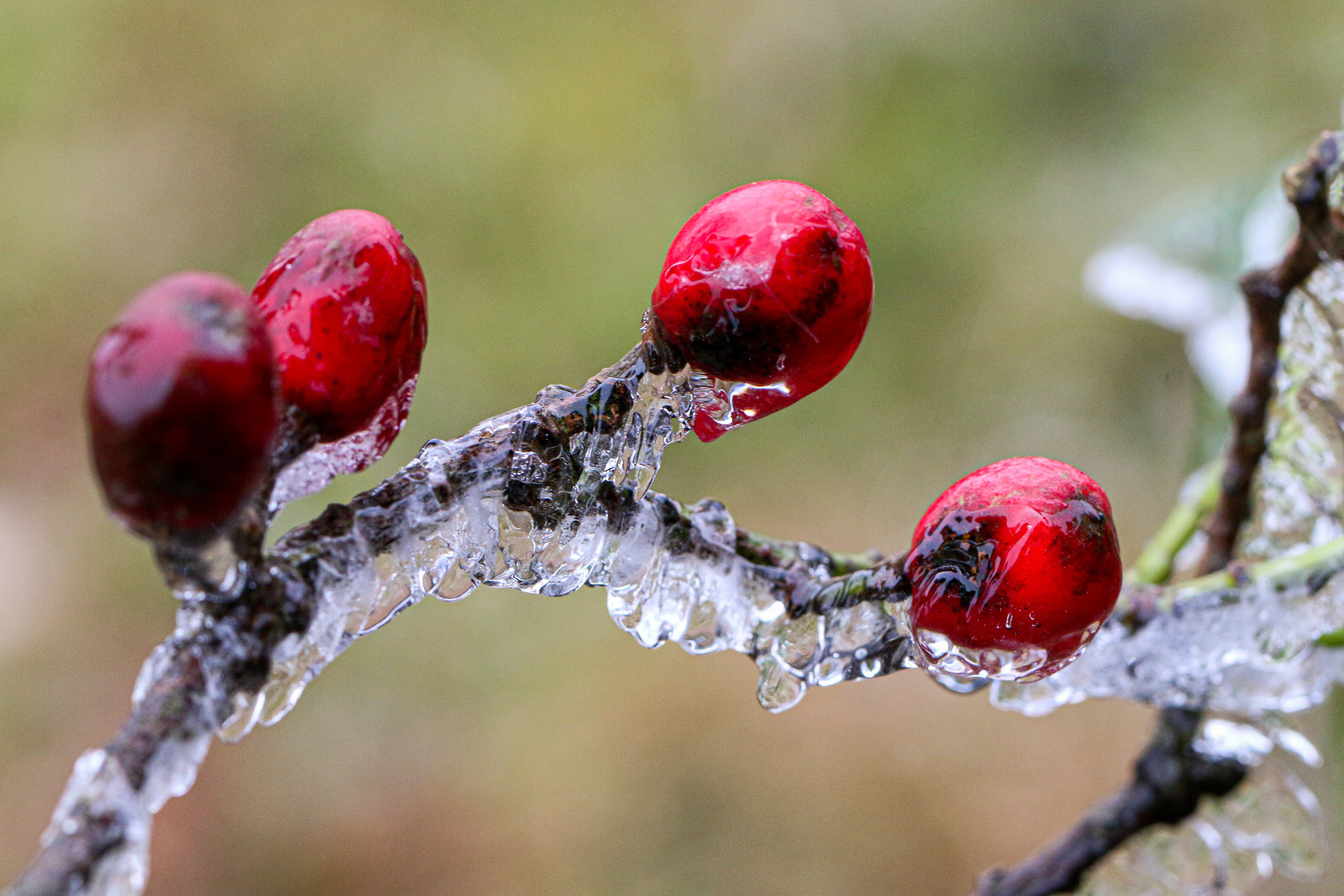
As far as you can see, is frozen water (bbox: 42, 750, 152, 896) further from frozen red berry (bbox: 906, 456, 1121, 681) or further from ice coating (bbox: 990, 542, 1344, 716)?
ice coating (bbox: 990, 542, 1344, 716)

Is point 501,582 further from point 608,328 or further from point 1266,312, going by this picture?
point 608,328

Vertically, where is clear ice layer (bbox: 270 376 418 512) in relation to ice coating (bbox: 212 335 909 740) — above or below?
above

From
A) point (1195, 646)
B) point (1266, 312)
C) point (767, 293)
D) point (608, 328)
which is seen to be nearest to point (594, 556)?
point (767, 293)

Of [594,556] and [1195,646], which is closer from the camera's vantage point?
[594,556]

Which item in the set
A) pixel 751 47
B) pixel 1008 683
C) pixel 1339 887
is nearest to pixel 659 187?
pixel 751 47

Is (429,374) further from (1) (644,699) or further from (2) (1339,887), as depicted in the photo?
(2) (1339,887)

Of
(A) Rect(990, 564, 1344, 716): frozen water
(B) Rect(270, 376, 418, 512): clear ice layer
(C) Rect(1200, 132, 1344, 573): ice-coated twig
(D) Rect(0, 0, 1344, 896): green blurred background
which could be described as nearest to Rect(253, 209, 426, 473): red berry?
(B) Rect(270, 376, 418, 512): clear ice layer

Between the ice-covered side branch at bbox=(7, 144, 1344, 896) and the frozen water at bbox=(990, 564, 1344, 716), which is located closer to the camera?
the ice-covered side branch at bbox=(7, 144, 1344, 896)
